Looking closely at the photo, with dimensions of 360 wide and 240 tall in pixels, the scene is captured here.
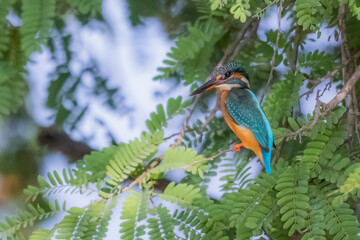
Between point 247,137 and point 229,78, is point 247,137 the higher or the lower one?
the lower one

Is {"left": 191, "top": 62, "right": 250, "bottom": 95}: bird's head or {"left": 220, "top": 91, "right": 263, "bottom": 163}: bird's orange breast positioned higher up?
{"left": 191, "top": 62, "right": 250, "bottom": 95}: bird's head

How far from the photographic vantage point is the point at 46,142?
235 centimetres

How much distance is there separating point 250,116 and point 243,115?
0.02 m

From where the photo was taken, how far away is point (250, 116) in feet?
3.98

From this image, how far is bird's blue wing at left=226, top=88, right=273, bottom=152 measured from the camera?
3.91 ft

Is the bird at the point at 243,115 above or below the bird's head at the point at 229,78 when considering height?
below

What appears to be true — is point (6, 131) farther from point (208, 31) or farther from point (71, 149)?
point (208, 31)

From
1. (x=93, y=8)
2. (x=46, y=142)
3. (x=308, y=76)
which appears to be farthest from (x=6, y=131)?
(x=308, y=76)

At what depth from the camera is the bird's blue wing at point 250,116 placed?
1.19 m

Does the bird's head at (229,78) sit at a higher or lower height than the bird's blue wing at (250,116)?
higher

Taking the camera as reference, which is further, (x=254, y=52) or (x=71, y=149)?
(x=71, y=149)

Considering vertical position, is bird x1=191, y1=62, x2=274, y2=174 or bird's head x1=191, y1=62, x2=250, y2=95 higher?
bird's head x1=191, y1=62, x2=250, y2=95

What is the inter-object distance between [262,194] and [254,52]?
681 mm

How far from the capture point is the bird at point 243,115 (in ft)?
3.91
